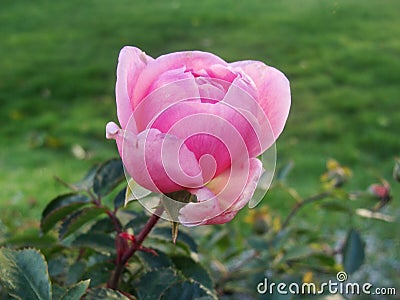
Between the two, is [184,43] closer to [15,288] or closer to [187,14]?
[187,14]

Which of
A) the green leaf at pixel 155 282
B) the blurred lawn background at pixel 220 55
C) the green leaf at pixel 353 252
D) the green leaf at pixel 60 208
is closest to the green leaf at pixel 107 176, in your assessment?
the green leaf at pixel 60 208

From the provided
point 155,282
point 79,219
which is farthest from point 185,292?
point 79,219

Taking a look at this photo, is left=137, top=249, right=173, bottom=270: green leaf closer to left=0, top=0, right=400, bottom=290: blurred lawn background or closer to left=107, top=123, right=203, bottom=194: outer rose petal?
left=107, top=123, right=203, bottom=194: outer rose petal

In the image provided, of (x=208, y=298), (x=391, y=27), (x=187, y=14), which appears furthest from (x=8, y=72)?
(x=208, y=298)

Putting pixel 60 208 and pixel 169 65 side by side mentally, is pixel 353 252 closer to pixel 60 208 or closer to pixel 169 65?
pixel 60 208

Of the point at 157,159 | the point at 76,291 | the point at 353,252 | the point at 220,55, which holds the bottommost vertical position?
the point at 220,55

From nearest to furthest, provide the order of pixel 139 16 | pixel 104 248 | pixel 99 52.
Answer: pixel 104 248, pixel 99 52, pixel 139 16

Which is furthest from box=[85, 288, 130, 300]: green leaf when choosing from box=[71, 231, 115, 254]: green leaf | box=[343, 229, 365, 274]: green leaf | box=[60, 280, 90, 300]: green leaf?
box=[343, 229, 365, 274]: green leaf
